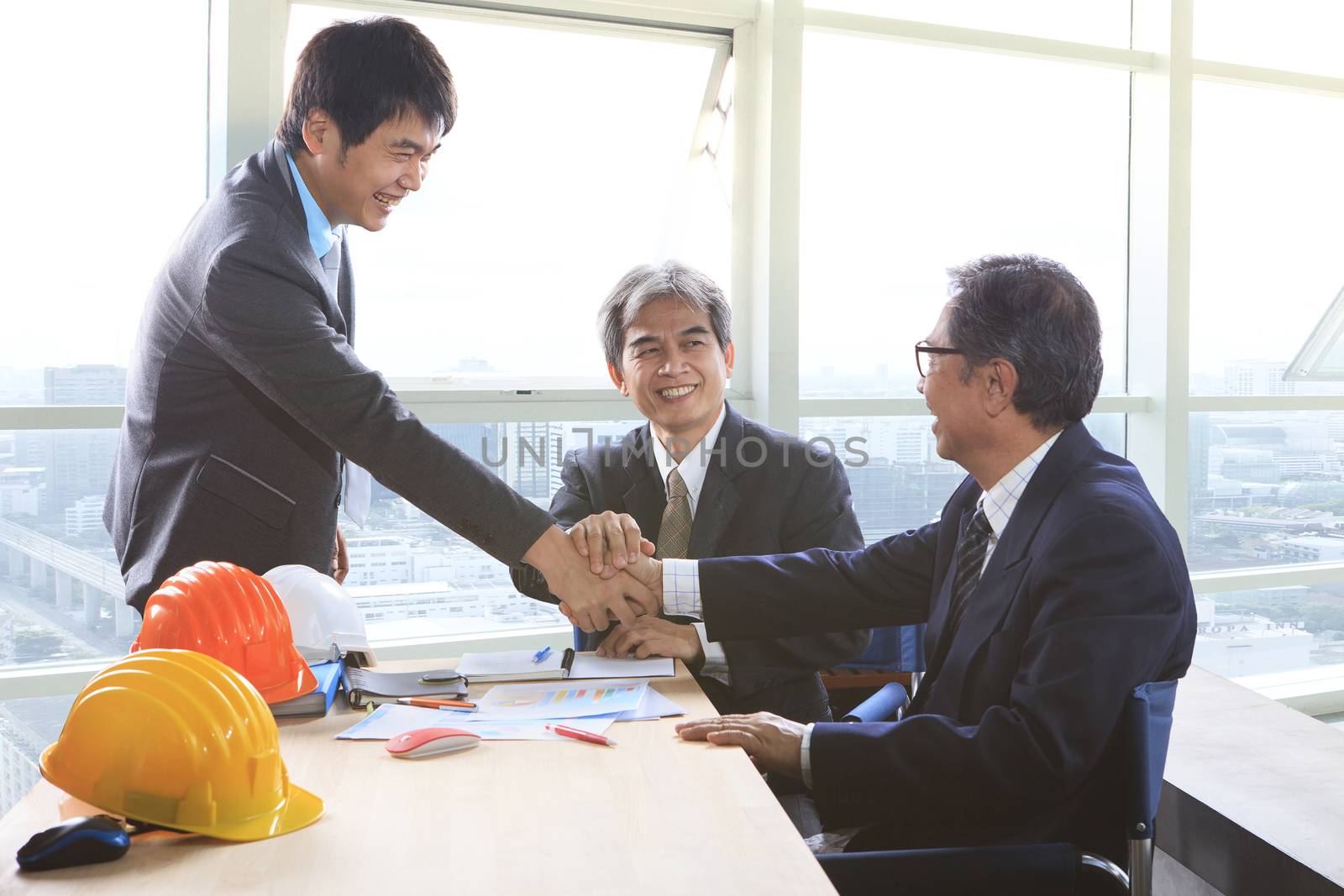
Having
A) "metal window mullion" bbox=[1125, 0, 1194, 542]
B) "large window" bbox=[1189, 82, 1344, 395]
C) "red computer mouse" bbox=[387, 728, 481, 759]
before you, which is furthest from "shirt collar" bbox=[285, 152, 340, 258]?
"large window" bbox=[1189, 82, 1344, 395]


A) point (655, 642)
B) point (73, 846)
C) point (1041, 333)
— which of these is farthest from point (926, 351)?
point (73, 846)

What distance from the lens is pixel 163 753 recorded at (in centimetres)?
106

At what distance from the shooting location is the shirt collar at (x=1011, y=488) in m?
1.66

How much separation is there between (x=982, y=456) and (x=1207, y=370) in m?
2.94

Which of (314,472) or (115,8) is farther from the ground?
(115,8)

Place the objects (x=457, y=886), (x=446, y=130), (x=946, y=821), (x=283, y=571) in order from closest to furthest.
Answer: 1. (x=457, y=886)
2. (x=946, y=821)
3. (x=283, y=571)
4. (x=446, y=130)

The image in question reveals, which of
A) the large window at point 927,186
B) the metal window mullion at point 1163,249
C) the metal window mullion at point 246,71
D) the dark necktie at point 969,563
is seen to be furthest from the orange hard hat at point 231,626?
the metal window mullion at point 1163,249

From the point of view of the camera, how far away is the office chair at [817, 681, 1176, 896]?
126 centimetres

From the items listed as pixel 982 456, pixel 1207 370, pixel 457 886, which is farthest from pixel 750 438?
pixel 1207 370

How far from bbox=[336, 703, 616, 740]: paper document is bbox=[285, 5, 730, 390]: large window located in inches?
74.7

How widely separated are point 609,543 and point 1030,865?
1.00 meters

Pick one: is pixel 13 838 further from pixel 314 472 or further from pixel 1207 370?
pixel 1207 370

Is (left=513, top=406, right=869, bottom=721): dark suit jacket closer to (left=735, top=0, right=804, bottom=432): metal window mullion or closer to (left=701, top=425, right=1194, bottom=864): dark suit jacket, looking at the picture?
(left=701, top=425, right=1194, bottom=864): dark suit jacket

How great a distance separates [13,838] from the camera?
1.07 m
